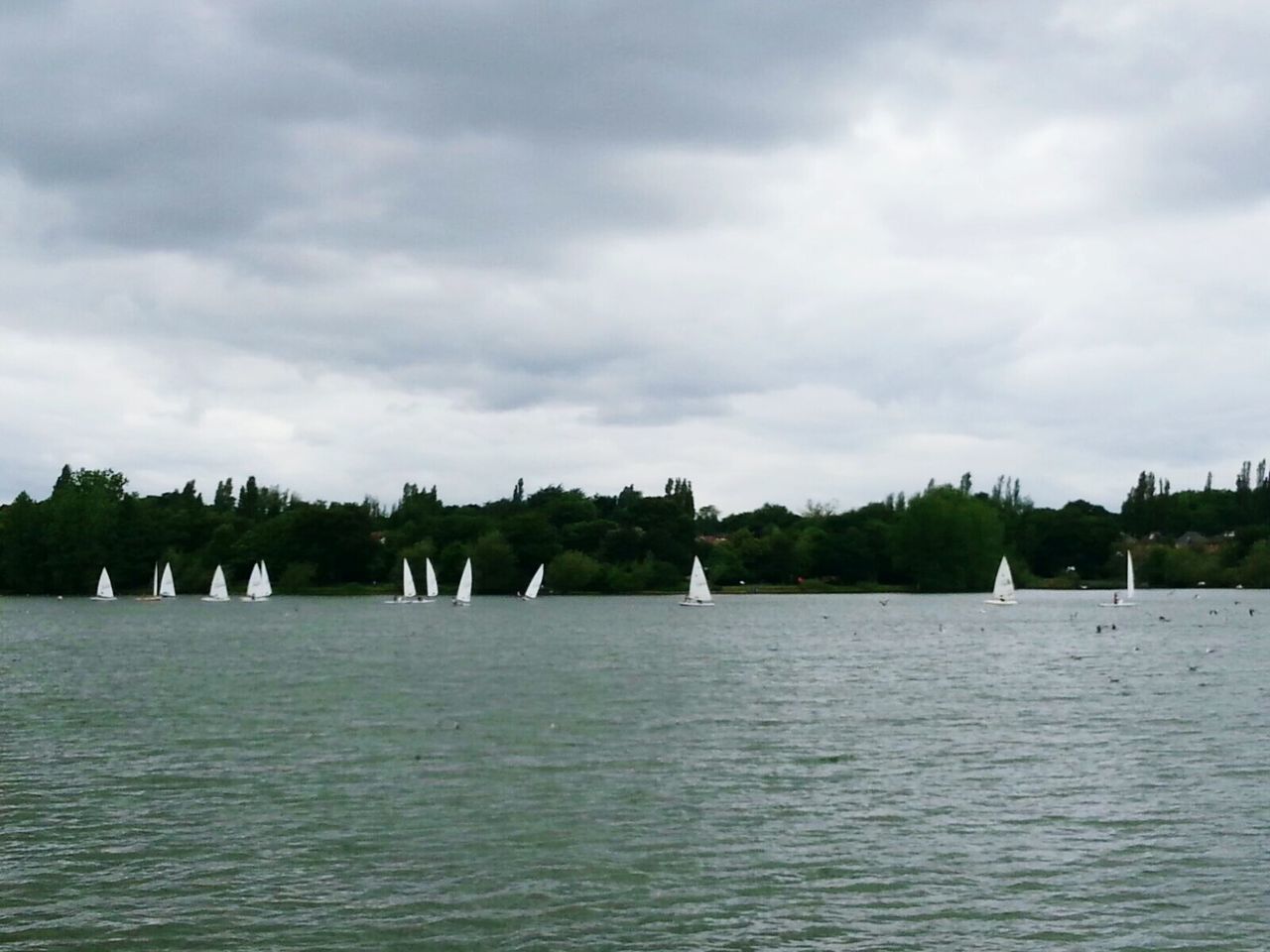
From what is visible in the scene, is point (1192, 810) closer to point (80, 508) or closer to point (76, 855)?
point (76, 855)

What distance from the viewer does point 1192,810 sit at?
29594 mm

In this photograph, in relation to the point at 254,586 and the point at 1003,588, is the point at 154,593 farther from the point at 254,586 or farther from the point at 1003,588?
the point at 1003,588

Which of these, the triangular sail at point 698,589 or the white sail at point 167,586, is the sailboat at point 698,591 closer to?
the triangular sail at point 698,589

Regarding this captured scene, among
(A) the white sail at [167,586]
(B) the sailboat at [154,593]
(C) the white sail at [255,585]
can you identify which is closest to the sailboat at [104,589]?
(B) the sailboat at [154,593]

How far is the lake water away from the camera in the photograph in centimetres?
2094

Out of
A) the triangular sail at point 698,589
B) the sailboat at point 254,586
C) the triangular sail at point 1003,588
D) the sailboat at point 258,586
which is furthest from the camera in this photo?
the sailboat at point 258,586

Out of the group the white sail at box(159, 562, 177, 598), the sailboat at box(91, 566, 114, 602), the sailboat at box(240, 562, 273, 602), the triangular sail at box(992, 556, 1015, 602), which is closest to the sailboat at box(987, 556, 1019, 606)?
the triangular sail at box(992, 556, 1015, 602)

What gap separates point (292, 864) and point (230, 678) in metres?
40.9

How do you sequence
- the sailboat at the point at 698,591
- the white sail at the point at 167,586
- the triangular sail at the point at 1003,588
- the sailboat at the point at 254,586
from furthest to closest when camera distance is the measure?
the white sail at the point at 167,586 → the sailboat at the point at 254,586 → the triangular sail at the point at 1003,588 → the sailboat at the point at 698,591

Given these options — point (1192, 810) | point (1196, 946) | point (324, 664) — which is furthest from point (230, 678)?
point (1196, 946)

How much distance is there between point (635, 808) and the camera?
1162 inches

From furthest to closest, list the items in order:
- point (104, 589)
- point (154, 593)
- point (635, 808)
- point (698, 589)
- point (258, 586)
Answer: point (154, 593)
point (104, 589)
point (258, 586)
point (698, 589)
point (635, 808)

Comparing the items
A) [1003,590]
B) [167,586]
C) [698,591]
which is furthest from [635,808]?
[167,586]

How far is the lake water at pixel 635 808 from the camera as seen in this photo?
20.9 meters
